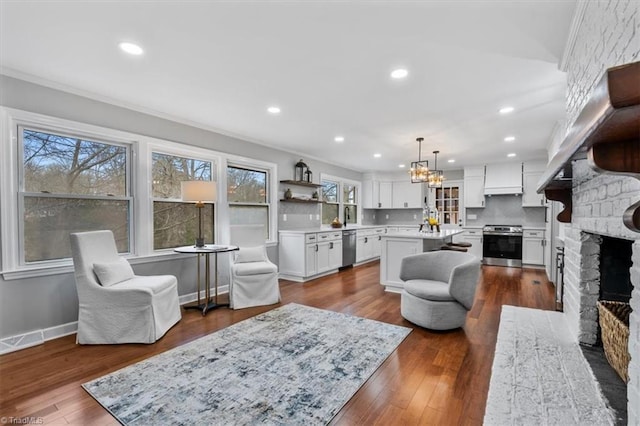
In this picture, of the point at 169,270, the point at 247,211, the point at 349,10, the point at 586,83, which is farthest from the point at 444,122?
the point at 169,270

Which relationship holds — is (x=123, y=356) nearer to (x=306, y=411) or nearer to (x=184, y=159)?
(x=306, y=411)

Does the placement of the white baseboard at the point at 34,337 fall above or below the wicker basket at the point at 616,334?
below

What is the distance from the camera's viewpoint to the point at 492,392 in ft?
5.48

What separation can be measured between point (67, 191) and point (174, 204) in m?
1.13

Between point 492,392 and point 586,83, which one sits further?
point 586,83

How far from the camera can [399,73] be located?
2.62 meters

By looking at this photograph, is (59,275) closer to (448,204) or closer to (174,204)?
(174,204)

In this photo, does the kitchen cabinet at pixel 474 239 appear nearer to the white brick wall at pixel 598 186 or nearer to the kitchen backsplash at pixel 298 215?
the kitchen backsplash at pixel 298 215

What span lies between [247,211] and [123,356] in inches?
110

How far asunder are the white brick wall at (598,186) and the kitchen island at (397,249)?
198 centimetres

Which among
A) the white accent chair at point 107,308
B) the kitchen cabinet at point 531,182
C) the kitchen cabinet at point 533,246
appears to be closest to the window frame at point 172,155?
the white accent chair at point 107,308

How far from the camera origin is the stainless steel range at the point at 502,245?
648 cm

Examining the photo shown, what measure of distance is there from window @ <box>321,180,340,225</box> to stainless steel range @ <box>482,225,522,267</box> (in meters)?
3.42

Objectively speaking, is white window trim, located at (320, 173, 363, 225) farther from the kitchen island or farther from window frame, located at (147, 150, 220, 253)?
window frame, located at (147, 150, 220, 253)
